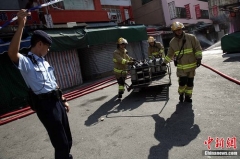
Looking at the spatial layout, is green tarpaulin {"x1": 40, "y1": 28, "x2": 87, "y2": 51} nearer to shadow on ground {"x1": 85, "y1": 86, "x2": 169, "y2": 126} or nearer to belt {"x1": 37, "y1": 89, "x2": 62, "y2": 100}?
shadow on ground {"x1": 85, "y1": 86, "x2": 169, "y2": 126}

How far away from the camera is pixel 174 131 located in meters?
3.57

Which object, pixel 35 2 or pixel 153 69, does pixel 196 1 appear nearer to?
pixel 35 2

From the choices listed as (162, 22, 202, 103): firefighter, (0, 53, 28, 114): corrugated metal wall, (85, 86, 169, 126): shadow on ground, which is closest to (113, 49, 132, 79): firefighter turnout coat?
(85, 86, 169, 126): shadow on ground

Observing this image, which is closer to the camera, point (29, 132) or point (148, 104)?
point (29, 132)

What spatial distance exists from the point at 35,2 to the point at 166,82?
1051 centimetres

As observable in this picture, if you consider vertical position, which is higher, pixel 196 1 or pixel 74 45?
pixel 196 1

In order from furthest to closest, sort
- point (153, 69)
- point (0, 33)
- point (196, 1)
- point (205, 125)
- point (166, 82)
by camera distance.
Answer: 1. point (196, 1)
2. point (0, 33)
3. point (153, 69)
4. point (166, 82)
5. point (205, 125)

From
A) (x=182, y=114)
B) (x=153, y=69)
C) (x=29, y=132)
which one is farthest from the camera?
(x=153, y=69)

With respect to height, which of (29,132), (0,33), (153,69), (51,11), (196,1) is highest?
(196,1)

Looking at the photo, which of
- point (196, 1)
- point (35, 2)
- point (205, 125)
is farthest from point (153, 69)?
point (196, 1)

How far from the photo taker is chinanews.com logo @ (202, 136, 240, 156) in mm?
2695

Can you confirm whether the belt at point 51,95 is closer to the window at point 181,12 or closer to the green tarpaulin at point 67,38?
the green tarpaulin at point 67,38

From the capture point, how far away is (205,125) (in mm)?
3596

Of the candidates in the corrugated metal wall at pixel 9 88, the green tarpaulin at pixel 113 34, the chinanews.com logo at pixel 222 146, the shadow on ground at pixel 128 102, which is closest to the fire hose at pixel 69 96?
the corrugated metal wall at pixel 9 88
